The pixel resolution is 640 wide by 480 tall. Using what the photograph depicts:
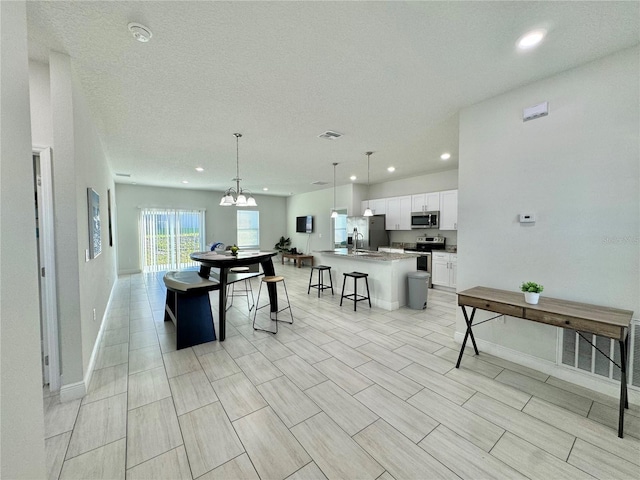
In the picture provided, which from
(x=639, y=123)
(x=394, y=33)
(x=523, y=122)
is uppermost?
(x=394, y=33)

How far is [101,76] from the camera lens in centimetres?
232

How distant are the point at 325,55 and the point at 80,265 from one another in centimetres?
269

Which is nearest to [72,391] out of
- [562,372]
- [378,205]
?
[562,372]

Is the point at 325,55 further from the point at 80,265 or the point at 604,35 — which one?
the point at 80,265

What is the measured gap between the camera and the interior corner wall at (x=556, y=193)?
6.75 ft

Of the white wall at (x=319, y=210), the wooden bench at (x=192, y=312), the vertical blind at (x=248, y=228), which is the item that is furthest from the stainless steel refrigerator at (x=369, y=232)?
the wooden bench at (x=192, y=312)

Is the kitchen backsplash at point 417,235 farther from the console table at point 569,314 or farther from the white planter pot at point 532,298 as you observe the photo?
the white planter pot at point 532,298

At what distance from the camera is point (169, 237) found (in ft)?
27.0

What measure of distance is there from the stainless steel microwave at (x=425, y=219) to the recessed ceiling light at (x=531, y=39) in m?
4.23

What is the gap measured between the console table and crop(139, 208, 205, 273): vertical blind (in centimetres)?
831

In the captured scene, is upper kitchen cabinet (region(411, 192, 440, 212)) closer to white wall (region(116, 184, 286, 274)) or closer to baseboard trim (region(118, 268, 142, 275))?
white wall (region(116, 184, 286, 274))

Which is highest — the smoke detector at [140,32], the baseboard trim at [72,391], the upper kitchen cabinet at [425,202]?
the smoke detector at [140,32]

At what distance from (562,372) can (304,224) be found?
25.6 ft

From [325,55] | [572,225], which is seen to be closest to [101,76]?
[325,55]
